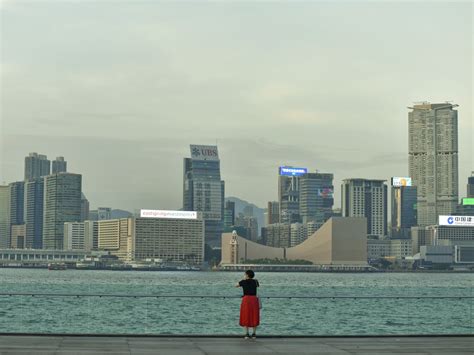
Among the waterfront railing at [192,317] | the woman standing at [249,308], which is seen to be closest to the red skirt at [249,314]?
the woman standing at [249,308]

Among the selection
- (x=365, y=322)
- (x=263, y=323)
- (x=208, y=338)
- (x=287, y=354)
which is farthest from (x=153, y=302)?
(x=365, y=322)

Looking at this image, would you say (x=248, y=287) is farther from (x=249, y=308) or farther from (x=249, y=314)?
(x=249, y=314)

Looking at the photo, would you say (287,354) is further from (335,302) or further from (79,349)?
(335,302)

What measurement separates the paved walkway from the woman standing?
50cm

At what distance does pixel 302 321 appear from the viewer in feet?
145

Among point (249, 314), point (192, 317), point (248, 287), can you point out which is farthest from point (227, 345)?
point (192, 317)

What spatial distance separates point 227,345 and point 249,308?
228 cm

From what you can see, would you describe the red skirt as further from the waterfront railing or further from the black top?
the waterfront railing

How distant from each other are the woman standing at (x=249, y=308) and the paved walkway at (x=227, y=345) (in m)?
0.50

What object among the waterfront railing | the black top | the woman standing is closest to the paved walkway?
the woman standing

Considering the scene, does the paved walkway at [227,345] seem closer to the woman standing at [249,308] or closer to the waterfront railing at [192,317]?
the woman standing at [249,308]

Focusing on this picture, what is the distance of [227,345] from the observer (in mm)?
26594

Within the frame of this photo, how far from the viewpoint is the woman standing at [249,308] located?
2858 centimetres

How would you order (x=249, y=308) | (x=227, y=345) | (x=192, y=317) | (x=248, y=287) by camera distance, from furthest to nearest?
(x=192, y=317) → (x=248, y=287) → (x=249, y=308) → (x=227, y=345)
